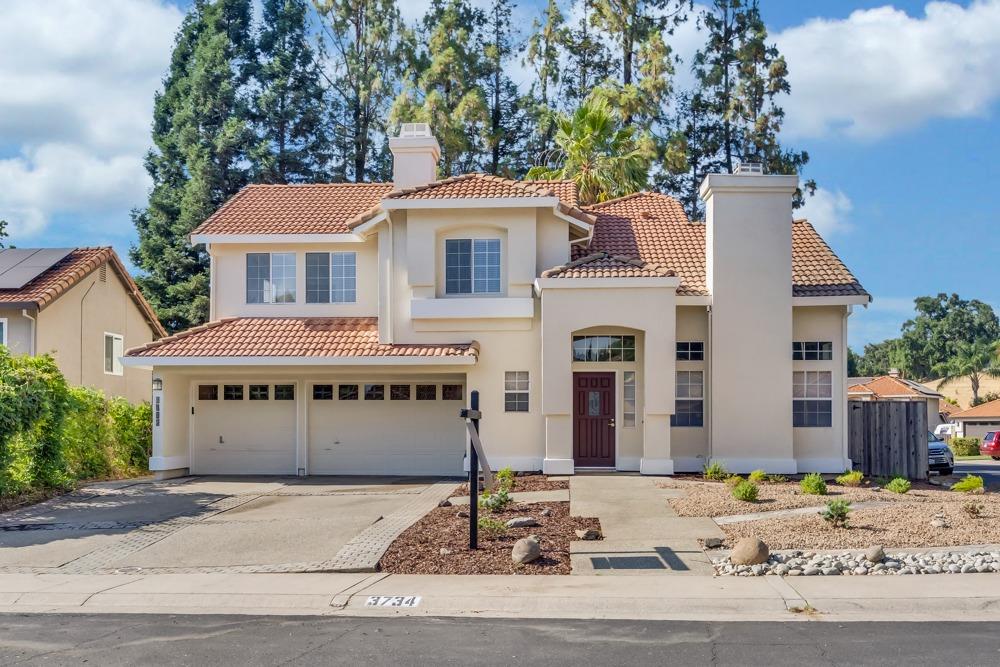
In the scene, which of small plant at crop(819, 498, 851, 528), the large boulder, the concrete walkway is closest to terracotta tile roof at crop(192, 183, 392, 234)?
the concrete walkway

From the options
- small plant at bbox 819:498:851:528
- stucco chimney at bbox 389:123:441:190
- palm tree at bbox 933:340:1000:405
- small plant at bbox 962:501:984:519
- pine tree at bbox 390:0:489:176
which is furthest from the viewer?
palm tree at bbox 933:340:1000:405

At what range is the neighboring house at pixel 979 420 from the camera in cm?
5738

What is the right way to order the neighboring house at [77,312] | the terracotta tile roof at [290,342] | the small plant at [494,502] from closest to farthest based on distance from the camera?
the small plant at [494,502] < the terracotta tile roof at [290,342] < the neighboring house at [77,312]

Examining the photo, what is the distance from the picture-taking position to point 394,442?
2225 cm

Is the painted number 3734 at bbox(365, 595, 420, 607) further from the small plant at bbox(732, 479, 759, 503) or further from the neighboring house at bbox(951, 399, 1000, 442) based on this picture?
the neighboring house at bbox(951, 399, 1000, 442)

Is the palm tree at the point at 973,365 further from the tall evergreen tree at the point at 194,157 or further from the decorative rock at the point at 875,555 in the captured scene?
the decorative rock at the point at 875,555

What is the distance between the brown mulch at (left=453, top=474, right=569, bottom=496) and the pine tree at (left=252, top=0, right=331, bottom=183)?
81.1ft

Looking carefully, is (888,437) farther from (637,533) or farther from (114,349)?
(114,349)

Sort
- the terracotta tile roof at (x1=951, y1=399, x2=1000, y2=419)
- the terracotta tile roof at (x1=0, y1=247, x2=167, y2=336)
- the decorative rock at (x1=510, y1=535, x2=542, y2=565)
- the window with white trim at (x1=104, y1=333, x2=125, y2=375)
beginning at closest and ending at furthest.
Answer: the decorative rock at (x1=510, y1=535, x2=542, y2=565), the terracotta tile roof at (x1=0, y1=247, x2=167, y2=336), the window with white trim at (x1=104, y1=333, x2=125, y2=375), the terracotta tile roof at (x1=951, y1=399, x2=1000, y2=419)

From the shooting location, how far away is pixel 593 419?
21.1 meters

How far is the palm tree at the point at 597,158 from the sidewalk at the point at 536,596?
20439mm

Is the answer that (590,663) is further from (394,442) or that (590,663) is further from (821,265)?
(821,265)

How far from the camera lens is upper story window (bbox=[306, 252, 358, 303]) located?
23.2 m

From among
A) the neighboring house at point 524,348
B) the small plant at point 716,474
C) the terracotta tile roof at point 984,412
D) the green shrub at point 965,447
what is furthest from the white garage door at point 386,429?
the terracotta tile roof at point 984,412
